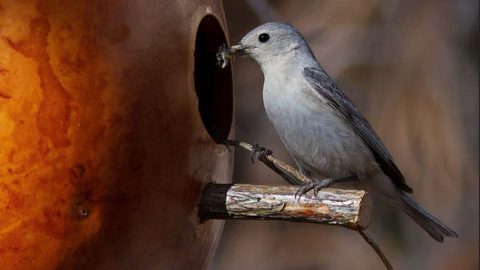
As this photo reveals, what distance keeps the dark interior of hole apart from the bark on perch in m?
0.32

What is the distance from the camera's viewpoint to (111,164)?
2768 mm

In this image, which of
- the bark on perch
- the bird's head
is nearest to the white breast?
the bird's head

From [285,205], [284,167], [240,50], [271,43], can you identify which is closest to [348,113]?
[271,43]

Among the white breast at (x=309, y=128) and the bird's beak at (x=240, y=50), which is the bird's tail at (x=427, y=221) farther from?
the bird's beak at (x=240, y=50)

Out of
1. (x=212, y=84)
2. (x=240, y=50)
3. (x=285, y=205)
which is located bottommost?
(x=285, y=205)

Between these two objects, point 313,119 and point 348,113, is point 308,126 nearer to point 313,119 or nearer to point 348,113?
point 313,119

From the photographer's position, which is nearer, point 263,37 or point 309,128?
point 309,128

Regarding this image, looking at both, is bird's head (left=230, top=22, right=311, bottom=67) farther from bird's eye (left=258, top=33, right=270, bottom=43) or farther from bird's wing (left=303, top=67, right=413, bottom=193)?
bird's wing (left=303, top=67, right=413, bottom=193)

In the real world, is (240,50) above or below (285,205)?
above

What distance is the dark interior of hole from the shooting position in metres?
3.52

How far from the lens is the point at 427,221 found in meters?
4.39

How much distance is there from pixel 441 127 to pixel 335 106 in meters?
2.47

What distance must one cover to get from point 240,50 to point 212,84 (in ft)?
1.26

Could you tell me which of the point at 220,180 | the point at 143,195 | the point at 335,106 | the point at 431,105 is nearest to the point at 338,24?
the point at 431,105
